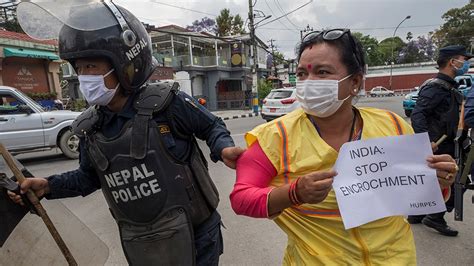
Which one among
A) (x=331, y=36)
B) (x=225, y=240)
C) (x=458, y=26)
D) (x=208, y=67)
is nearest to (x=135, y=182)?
(x=331, y=36)

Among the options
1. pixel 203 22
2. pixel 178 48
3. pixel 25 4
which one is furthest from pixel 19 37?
pixel 203 22

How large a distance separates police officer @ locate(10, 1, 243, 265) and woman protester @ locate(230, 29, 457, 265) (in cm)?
23

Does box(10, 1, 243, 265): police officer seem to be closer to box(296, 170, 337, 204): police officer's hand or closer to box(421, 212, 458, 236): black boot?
box(296, 170, 337, 204): police officer's hand

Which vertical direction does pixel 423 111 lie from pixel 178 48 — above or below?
below

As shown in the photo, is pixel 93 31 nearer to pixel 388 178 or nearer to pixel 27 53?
pixel 388 178

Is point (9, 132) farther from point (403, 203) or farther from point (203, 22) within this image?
point (203, 22)

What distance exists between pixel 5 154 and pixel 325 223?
1.37 m

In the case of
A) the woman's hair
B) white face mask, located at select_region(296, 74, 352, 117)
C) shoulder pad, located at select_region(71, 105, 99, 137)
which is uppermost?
the woman's hair

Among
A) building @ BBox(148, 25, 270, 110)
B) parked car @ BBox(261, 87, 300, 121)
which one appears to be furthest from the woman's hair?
building @ BBox(148, 25, 270, 110)

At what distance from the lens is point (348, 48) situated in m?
1.31

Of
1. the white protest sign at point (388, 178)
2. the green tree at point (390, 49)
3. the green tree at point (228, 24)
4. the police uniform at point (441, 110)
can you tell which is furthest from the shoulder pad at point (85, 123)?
the green tree at point (390, 49)

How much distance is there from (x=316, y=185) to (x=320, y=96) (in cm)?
Result: 47

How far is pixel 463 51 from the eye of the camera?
314cm

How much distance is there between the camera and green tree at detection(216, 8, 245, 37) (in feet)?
121
